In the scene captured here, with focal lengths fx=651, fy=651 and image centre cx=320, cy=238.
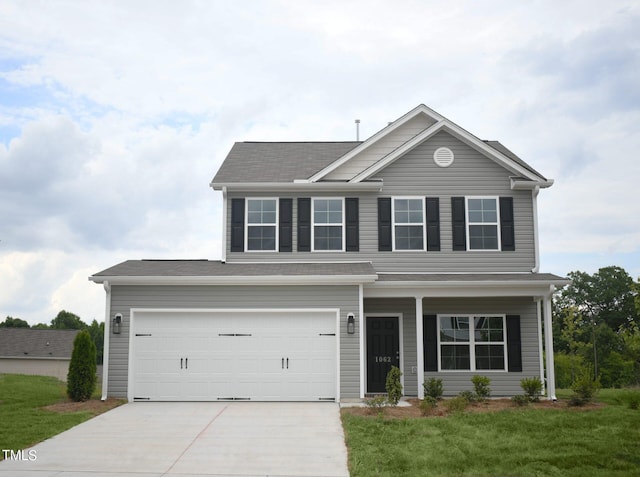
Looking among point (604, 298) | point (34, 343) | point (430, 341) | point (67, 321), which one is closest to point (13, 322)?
point (67, 321)

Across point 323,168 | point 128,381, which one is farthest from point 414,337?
point 128,381

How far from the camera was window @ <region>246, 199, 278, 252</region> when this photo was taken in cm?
1742

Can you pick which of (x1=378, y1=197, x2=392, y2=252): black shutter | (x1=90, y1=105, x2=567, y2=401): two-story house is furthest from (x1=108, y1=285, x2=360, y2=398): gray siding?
(x1=378, y1=197, x2=392, y2=252): black shutter

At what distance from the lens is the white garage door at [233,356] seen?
15.2 meters

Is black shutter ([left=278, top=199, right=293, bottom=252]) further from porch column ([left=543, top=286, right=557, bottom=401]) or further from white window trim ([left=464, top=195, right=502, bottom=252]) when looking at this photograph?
porch column ([left=543, top=286, right=557, bottom=401])

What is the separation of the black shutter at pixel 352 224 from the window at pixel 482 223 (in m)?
3.00

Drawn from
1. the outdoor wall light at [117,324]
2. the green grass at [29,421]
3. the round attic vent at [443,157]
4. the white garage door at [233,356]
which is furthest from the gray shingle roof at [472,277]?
the green grass at [29,421]

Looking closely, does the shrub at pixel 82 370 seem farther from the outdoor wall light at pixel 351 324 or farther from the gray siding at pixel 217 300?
the outdoor wall light at pixel 351 324

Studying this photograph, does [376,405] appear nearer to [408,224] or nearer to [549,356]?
[549,356]

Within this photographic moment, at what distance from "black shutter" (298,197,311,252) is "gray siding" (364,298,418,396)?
218cm

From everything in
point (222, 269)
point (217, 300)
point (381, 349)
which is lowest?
point (381, 349)

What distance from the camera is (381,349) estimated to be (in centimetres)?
1719

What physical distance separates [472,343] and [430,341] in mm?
1119

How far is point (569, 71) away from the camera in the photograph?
58.6 ft
